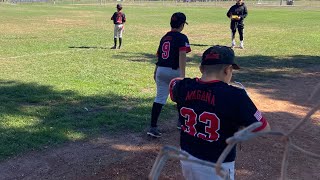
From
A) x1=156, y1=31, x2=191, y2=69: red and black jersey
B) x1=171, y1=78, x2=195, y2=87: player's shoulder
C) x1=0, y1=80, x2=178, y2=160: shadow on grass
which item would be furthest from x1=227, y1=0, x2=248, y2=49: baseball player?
x1=171, y1=78, x2=195, y2=87: player's shoulder

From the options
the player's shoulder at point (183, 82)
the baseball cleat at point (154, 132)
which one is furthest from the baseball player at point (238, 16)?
the player's shoulder at point (183, 82)

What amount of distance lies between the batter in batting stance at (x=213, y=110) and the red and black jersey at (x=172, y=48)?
2.56m

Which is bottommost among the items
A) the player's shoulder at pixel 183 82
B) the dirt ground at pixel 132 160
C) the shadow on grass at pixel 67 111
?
the dirt ground at pixel 132 160

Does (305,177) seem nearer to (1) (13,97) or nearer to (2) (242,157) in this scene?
(2) (242,157)

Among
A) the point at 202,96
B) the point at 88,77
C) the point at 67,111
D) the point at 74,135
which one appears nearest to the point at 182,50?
the point at 74,135

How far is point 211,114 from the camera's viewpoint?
2.87m

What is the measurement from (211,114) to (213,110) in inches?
1.2

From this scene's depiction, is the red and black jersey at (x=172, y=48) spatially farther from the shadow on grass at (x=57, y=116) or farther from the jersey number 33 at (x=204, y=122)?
the jersey number 33 at (x=204, y=122)

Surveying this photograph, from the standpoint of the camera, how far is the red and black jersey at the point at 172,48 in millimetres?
5543

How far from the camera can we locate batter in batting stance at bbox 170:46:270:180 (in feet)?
9.32

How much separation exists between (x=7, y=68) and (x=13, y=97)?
140 inches

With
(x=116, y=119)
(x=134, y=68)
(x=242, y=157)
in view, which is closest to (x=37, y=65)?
(x=134, y=68)

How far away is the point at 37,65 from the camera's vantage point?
1198cm

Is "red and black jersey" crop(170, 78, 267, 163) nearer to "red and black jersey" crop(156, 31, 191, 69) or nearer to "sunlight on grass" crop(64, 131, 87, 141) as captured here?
"red and black jersey" crop(156, 31, 191, 69)
